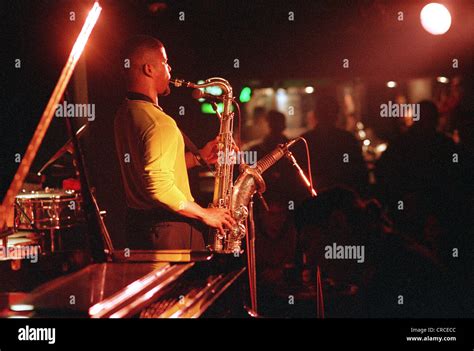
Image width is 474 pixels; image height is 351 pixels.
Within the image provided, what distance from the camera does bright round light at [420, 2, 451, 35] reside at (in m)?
4.08

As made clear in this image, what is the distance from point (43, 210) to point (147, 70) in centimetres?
152

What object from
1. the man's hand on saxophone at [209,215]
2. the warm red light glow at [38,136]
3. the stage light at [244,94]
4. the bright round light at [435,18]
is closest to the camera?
the warm red light glow at [38,136]

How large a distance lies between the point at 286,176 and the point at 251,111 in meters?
1.81

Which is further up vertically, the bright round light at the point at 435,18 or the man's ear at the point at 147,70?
the bright round light at the point at 435,18

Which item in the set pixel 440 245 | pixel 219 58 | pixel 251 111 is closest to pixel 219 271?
pixel 440 245

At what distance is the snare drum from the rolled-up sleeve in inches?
56.4

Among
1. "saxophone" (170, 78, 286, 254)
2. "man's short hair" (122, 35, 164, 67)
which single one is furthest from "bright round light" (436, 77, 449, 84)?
"man's short hair" (122, 35, 164, 67)

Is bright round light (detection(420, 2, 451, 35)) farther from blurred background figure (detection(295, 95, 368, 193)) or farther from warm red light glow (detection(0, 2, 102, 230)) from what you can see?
warm red light glow (detection(0, 2, 102, 230))

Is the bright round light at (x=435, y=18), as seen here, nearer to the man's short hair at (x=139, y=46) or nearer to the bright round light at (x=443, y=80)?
the bright round light at (x=443, y=80)

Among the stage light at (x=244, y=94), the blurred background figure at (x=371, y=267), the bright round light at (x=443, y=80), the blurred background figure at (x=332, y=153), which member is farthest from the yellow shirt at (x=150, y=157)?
the bright round light at (x=443, y=80)

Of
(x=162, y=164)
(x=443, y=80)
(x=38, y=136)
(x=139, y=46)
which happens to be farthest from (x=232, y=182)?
(x=443, y=80)

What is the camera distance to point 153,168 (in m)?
Result: 3.08

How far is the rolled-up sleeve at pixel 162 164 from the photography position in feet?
10.0

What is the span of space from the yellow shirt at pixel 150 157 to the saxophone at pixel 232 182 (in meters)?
0.41
